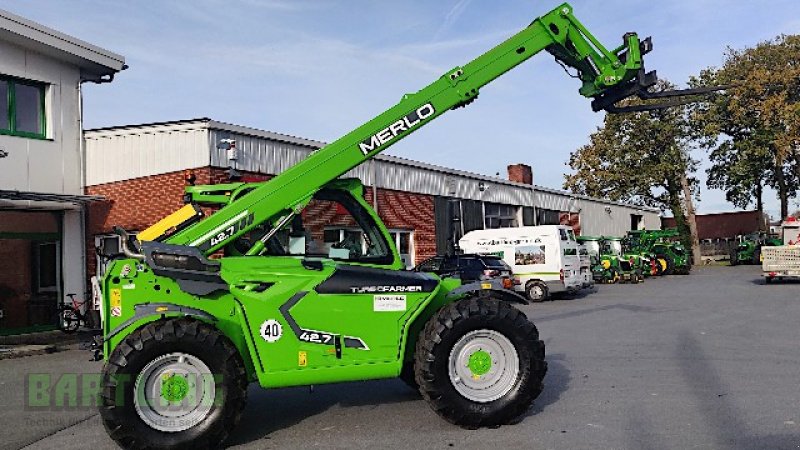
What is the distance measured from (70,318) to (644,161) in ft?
142

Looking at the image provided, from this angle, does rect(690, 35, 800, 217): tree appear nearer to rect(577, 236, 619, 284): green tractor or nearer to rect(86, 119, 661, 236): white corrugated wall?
rect(577, 236, 619, 284): green tractor

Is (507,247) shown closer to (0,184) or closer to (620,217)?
(0,184)

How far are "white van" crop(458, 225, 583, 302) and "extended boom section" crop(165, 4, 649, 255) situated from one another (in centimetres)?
1326

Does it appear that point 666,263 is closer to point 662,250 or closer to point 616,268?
point 662,250

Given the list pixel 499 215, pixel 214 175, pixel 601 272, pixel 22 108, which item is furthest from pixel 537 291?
pixel 22 108

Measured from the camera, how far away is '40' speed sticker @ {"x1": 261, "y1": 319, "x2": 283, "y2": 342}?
18.3 ft

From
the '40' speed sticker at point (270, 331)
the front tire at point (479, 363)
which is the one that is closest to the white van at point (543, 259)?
the front tire at point (479, 363)

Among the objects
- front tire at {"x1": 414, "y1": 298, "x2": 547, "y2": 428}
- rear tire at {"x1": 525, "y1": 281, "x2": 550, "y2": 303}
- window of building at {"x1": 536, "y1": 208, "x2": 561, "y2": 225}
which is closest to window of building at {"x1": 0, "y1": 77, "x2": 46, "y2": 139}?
front tire at {"x1": 414, "y1": 298, "x2": 547, "y2": 428}

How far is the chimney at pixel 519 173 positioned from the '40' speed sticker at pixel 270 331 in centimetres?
3242

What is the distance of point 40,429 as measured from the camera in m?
6.51

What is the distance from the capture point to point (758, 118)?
47.0 meters

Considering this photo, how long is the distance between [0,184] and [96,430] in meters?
10.1

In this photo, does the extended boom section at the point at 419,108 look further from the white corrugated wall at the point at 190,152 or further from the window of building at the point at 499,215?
the window of building at the point at 499,215

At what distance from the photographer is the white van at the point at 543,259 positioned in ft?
68.5
